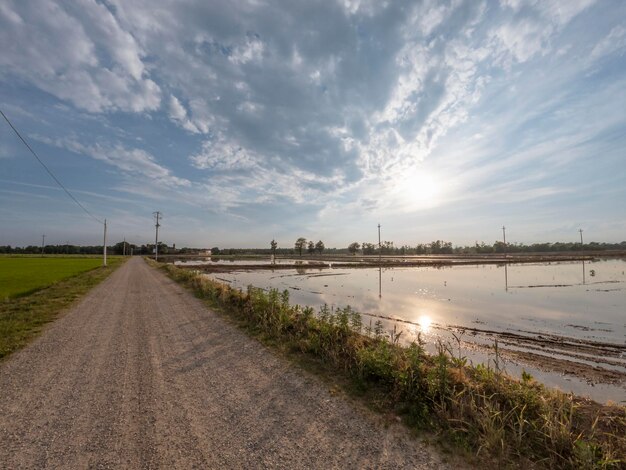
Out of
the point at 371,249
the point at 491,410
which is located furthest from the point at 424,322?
the point at 371,249

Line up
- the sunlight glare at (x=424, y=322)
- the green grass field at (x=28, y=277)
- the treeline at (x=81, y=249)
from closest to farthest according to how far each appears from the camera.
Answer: the sunlight glare at (x=424, y=322) → the green grass field at (x=28, y=277) → the treeline at (x=81, y=249)

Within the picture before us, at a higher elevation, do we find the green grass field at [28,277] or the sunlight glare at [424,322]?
the green grass field at [28,277]

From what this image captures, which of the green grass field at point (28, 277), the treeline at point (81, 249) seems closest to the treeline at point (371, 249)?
the treeline at point (81, 249)

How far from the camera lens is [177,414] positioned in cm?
491

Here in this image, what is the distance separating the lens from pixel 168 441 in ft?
13.7

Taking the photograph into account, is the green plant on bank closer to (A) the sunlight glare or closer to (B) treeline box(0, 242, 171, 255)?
(A) the sunlight glare

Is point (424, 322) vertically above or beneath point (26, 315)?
beneath

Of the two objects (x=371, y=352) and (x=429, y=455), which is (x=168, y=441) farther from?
(x=371, y=352)

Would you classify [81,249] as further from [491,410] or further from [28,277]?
[491,410]

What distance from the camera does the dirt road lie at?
3891 millimetres

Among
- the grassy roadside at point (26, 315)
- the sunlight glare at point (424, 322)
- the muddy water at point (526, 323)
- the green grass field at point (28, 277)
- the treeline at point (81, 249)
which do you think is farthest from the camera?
the treeline at point (81, 249)

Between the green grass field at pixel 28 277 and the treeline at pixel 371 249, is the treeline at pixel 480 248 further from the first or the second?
the green grass field at pixel 28 277

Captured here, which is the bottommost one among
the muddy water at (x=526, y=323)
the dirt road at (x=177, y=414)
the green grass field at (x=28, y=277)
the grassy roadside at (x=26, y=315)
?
the muddy water at (x=526, y=323)

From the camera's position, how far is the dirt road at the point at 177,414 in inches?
153
